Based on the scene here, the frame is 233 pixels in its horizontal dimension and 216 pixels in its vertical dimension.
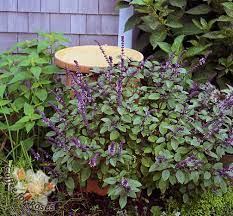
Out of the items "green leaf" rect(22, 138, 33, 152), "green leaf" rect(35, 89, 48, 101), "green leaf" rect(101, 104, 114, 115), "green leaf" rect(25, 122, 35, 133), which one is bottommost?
"green leaf" rect(22, 138, 33, 152)

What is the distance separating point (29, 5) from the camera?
376 cm

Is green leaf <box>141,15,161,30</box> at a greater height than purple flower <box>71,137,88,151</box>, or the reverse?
green leaf <box>141,15,161,30</box>

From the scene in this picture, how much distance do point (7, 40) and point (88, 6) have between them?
71cm

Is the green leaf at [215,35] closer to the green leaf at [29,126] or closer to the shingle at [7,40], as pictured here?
the green leaf at [29,126]

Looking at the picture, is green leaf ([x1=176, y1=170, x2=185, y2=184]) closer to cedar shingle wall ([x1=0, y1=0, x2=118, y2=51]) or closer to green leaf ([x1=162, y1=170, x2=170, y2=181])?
green leaf ([x1=162, y1=170, x2=170, y2=181])

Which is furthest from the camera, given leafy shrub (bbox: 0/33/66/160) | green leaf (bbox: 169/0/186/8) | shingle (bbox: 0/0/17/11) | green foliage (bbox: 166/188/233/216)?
shingle (bbox: 0/0/17/11)

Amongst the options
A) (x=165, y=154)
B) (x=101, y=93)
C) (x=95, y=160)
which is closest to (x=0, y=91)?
(x=101, y=93)

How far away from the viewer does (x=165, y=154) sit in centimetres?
254

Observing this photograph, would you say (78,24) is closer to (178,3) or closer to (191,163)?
(178,3)

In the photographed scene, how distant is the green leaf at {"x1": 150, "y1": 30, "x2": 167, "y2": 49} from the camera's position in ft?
11.6

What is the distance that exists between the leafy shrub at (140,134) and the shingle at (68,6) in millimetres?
1133

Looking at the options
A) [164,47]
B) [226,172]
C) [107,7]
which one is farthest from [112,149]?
[107,7]

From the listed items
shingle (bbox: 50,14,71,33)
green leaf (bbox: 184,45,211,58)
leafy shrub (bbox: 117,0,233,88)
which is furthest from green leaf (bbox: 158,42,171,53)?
shingle (bbox: 50,14,71,33)

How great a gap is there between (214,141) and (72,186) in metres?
0.84
